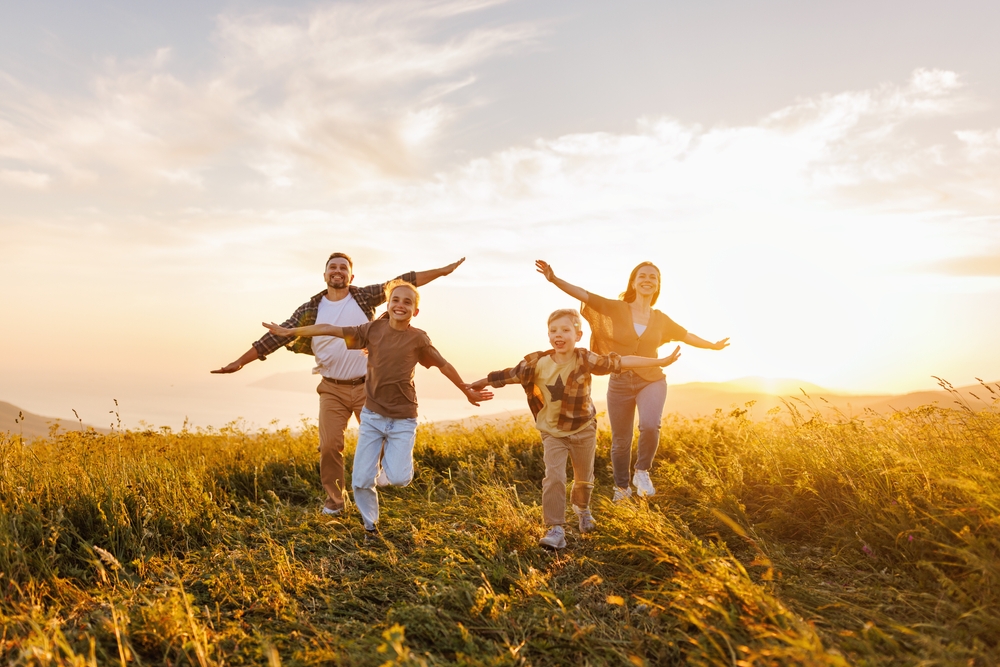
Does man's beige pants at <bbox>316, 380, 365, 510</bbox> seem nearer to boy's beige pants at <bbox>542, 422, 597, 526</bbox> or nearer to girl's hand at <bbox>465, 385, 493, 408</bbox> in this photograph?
girl's hand at <bbox>465, 385, 493, 408</bbox>

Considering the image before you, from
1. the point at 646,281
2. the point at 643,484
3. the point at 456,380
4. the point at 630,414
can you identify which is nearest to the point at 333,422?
the point at 456,380

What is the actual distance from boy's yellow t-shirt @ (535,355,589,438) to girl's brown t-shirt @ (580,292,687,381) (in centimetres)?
155

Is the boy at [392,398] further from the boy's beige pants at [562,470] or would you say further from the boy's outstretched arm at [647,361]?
the boy's outstretched arm at [647,361]

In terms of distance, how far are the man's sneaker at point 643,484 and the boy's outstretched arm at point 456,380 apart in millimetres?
2160

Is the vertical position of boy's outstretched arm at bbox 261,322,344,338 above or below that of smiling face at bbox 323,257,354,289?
below

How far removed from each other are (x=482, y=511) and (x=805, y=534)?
109 inches

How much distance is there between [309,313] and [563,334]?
304 cm

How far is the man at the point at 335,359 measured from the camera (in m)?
6.62

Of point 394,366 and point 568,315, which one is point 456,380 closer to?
point 394,366

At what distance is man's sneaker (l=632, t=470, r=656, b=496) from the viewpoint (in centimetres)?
675

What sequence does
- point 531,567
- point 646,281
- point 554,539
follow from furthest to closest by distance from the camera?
point 646,281, point 554,539, point 531,567

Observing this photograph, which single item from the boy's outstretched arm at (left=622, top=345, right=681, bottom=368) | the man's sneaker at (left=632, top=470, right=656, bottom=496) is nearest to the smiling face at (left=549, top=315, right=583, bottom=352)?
the boy's outstretched arm at (left=622, top=345, right=681, bottom=368)

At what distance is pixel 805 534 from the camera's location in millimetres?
5242

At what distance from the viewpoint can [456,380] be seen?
5715mm
